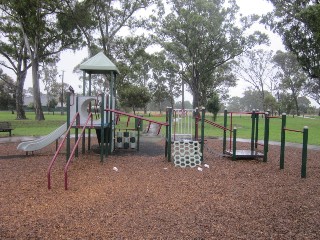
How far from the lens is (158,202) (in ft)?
17.7

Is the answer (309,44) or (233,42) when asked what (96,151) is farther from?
(233,42)

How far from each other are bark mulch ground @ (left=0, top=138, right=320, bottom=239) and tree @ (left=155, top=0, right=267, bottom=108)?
88.7ft

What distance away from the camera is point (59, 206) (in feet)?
16.6

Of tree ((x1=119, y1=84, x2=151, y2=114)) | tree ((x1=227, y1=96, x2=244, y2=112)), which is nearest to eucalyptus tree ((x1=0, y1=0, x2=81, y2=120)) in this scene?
tree ((x1=119, y1=84, x2=151, y2=114))

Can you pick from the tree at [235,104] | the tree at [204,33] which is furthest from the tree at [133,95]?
the tree at [235,104]

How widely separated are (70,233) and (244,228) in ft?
7.77

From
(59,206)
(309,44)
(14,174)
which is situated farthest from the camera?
(309,44)

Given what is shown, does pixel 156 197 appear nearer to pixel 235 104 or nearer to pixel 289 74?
pixel 289 74

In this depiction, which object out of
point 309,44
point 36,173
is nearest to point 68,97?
point 36,173

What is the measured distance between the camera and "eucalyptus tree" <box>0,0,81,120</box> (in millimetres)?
25875

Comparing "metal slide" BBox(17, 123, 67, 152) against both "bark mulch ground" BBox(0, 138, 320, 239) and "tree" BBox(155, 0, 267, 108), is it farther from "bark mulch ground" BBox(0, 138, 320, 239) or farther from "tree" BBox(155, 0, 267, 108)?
"tree" BBox(155, 0, 267, 108)

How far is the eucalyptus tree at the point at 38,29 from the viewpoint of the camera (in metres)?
25.9

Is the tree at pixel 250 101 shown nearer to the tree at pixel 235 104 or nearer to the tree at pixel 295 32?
the tree at pixel 235 104

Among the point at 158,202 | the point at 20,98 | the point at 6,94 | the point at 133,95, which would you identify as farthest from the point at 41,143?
the point at 6,94
